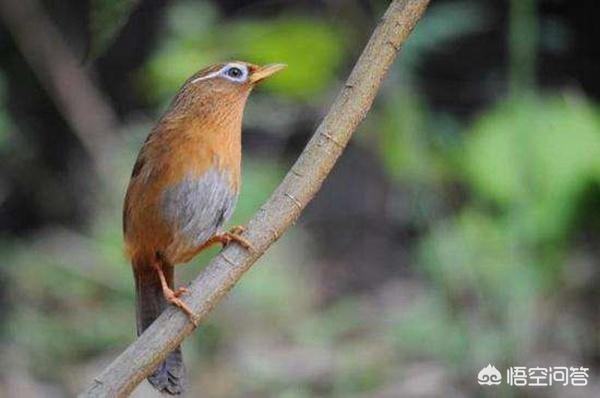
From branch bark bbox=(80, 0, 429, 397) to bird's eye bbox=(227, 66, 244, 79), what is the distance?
596 millimetres

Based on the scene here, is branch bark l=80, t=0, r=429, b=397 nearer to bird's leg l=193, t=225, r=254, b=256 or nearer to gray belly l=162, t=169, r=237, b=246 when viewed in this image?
bird's leg l=193, t=225, r=254, b=256

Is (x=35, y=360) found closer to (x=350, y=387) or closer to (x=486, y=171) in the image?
(x=350, y=387)

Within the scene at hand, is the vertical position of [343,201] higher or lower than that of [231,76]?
higher

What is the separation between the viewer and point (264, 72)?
8.99 feet

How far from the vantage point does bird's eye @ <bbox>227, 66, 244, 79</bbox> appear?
282 cm

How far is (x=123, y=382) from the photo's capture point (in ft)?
6.89

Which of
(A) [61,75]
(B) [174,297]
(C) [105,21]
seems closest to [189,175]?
(B) [174,297]

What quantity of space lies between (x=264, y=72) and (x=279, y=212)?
2.04ft

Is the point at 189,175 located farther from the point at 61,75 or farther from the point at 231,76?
the point at 61,75

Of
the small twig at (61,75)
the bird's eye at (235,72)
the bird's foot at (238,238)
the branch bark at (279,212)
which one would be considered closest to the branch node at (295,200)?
the branch bark at (279,212)

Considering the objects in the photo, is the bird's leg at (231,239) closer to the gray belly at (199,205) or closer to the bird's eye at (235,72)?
the gray belly at (199,205)

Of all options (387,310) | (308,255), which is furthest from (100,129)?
(387,310)

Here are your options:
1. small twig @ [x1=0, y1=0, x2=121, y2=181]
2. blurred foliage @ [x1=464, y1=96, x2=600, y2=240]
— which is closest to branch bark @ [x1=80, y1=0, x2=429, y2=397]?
blurred foliage @ [x1=464, y1=96, x2=600, y2=240]

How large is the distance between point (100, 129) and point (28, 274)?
32.2 inches
